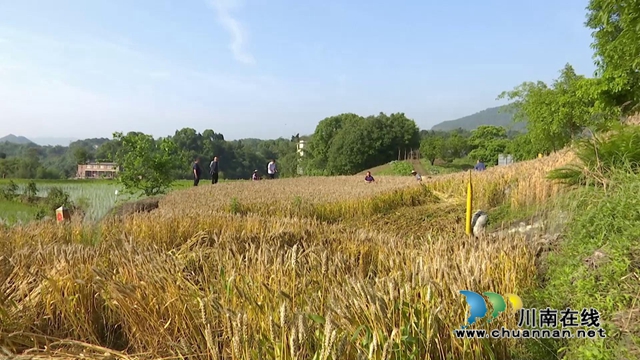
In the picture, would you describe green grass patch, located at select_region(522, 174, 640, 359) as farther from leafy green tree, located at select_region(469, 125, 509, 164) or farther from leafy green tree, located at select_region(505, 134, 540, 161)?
leafy green tree, located at select_region(469, 125, 509, 164)

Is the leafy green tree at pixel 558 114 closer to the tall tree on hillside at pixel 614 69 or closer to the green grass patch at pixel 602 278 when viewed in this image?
the tall tree on hillside at pixel 614 69

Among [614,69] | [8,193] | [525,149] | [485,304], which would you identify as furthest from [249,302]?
[525,149]

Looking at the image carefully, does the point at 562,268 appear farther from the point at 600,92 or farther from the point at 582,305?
the point at 600,92

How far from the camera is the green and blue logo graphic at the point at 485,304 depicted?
Answer: 1985mm

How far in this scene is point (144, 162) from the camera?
48.2 ft

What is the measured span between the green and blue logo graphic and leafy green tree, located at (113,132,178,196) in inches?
559

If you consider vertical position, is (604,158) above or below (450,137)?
below

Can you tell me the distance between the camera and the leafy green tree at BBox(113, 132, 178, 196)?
47.8ft

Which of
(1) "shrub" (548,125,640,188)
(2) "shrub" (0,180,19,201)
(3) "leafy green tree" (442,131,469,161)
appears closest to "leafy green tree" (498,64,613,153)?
(1) "shrub" (548,125,640,188)

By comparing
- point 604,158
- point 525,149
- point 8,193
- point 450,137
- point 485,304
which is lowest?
point 8,193

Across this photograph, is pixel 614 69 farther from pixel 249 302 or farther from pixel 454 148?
pixel 454 148

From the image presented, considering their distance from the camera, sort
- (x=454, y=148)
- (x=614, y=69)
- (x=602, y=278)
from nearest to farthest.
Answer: (x=602, y=278) → (x=614, y=69) → (x=454, y=148)

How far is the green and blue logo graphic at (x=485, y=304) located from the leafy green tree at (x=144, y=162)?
14190 mm

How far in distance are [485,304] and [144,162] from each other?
14.6 meters
